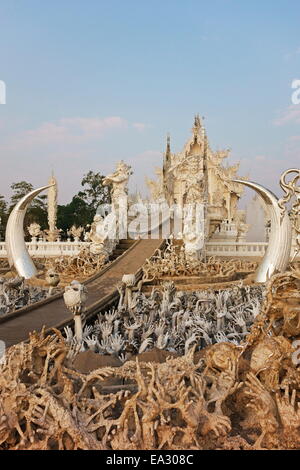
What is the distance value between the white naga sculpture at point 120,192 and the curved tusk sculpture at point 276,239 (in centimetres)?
594

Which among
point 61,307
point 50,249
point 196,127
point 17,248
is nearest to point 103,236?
point 17,248

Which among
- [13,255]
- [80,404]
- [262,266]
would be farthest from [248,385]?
[13,255]

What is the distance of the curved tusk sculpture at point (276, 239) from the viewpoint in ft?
34.6

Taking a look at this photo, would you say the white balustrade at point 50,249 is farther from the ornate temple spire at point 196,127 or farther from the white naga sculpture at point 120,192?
the ornate temple spire at point 196,127

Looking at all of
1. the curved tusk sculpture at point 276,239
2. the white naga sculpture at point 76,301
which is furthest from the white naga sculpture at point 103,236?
the white naga sculpture at point 76,301

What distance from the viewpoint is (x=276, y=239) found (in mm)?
10617

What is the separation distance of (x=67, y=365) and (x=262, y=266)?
7.78 meters

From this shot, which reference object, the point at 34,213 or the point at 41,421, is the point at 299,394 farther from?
the point at 34,213

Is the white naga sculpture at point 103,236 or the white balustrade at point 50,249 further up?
the white naga sculpture at point 103,236

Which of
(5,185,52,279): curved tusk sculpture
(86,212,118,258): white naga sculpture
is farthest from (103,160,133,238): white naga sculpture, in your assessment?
(5,185,52,279): curved tusk sculpture

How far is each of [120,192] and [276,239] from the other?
7.26 m

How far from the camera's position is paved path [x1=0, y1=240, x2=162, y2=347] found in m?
6.44

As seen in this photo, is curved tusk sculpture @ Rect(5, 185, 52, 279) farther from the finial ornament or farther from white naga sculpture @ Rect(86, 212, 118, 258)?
the finial ornament

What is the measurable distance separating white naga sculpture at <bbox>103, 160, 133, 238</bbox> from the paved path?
245 centimetres
